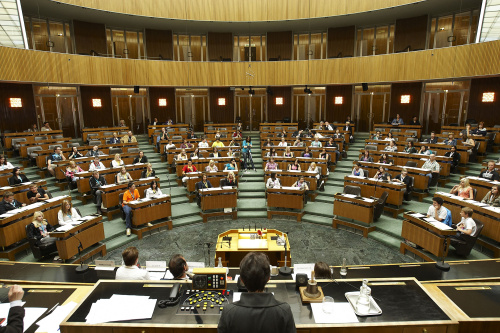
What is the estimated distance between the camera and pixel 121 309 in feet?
8.71

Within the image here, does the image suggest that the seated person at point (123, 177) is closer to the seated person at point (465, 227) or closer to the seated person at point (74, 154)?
the seated person at point (74, 154)

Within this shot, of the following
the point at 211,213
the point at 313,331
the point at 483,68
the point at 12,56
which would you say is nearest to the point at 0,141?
the point at 12,56

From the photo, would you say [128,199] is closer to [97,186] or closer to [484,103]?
[97,186]

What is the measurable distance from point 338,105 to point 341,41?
141 inches

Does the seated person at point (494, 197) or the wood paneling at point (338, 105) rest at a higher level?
the wood paneling at point (338, 105)

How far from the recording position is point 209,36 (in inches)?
696

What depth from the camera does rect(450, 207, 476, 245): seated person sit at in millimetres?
5992

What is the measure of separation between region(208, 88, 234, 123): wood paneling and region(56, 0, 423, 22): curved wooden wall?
4303 mm

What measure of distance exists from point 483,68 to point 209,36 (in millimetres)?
13477

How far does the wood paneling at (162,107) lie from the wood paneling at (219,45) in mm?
3216

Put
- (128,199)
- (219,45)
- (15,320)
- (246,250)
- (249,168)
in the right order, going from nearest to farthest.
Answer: (15,320) < (246,250) < (128,199) < (249,168) < (219,45)

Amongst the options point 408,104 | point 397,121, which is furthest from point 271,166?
point 408,104

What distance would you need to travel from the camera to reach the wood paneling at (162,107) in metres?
17.5

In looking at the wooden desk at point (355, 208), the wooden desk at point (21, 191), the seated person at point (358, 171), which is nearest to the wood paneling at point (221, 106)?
the seated person at point (358, 171)
